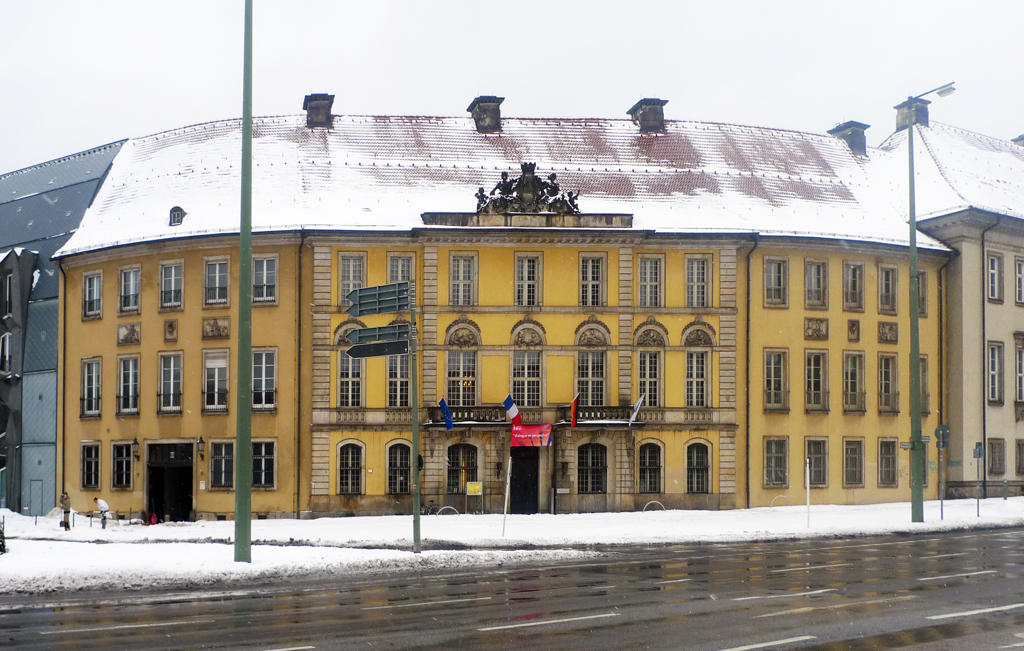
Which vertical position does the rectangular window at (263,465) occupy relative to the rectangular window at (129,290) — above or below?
below

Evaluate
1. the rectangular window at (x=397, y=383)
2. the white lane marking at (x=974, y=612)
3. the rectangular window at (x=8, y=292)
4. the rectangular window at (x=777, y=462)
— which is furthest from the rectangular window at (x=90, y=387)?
the white lane marking at (x=974, y=612)

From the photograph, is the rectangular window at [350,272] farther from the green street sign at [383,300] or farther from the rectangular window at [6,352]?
the rectangular window at [6,352]

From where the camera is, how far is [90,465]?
47.5m

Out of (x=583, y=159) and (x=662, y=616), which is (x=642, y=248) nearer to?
(x=583, y=159)

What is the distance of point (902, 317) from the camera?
4962 centimetres

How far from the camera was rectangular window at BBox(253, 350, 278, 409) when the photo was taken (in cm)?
4459

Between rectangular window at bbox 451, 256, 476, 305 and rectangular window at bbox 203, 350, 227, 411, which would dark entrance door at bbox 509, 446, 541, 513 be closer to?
rectangular window at bbox 451, 256, 476, 305

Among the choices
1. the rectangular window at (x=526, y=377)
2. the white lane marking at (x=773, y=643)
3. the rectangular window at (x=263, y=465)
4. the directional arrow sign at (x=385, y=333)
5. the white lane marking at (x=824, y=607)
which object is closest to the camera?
the white lane marking at (x=773, y=643)

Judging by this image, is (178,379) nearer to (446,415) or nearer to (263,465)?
(263,465)

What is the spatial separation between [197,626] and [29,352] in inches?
1529

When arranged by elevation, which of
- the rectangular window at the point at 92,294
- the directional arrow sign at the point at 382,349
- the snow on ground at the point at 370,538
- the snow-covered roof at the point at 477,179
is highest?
the snow-covered roof at the point at 477,179

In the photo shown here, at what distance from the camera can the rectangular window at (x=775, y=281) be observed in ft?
155

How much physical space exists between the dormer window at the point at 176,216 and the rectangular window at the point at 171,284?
1582 mm

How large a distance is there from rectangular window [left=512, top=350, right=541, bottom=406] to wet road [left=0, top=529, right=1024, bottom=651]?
18.6 m
